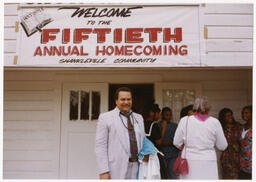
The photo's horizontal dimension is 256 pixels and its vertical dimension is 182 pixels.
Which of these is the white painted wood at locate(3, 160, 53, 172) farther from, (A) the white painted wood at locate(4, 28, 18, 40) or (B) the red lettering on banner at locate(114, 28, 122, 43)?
(B) the red lettering on banner at locate(114, 28, 122, 43)

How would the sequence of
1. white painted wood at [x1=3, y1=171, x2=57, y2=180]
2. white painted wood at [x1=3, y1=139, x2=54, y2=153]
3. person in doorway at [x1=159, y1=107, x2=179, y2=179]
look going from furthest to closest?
white painted wood at [x1=3, y1=139, x2=54, y2=153], white painted wood at [x1=3, y1=171, x2=57, y2=180], person in doorway at [x1=159, y1=107, x2=179, y2=179]

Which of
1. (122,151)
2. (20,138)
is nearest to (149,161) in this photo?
(122,151)

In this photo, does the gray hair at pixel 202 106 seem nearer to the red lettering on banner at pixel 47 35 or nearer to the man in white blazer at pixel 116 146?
the man in white blazer at pixel 116 146

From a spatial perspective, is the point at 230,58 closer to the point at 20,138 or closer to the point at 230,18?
the point at 230,18

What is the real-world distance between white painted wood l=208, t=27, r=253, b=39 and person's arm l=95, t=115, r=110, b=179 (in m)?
2.27

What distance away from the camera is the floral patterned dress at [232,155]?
4.26 metres

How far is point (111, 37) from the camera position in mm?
3773

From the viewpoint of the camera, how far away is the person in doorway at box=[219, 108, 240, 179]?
427 centimetres

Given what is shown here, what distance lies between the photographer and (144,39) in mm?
3754

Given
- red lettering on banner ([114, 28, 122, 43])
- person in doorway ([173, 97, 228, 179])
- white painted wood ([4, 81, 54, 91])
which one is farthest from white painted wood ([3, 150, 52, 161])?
person in doorway ([173, 97, 228, 179])

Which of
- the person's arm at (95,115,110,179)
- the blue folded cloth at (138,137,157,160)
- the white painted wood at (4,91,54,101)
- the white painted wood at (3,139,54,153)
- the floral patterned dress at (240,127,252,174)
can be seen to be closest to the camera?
the person's arm at (95,115,110,179)


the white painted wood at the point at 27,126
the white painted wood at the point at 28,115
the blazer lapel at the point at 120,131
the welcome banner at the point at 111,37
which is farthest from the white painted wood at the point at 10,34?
the blazer lapel at the point at 120,131

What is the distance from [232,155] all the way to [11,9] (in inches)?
181

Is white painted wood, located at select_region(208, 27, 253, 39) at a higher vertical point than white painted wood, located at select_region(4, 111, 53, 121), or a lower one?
higher
